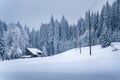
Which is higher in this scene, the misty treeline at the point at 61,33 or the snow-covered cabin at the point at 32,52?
the misty treeline at the point at 61,33

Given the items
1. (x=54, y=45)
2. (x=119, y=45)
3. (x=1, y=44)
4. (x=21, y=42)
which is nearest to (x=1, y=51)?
(x=1, y=44)

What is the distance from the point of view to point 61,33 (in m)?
11.2

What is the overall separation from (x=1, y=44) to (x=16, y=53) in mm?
3346

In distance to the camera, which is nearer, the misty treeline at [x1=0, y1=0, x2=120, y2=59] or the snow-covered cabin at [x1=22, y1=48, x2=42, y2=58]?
the misty treeline at [x1=0, y1=0, x2=120, y2=59]

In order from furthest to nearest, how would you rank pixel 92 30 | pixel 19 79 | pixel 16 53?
1. pixel 16 53
2. pixel 92 30
3. pixel 19 79

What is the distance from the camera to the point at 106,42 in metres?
8.91

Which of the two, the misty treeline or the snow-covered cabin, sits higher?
the misty treeline

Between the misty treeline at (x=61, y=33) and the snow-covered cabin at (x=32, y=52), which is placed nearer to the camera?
the misty treeline at (x=61, y=33)

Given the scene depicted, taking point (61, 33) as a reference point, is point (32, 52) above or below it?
below

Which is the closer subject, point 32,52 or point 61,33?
point 61,33

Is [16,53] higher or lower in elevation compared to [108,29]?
lower

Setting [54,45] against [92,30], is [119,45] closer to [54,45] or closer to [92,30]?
[92,30]

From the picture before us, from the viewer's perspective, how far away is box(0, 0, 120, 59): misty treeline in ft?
25.7

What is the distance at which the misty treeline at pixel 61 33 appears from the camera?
7.84 m
